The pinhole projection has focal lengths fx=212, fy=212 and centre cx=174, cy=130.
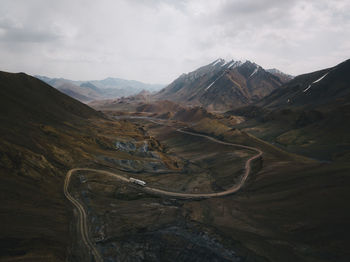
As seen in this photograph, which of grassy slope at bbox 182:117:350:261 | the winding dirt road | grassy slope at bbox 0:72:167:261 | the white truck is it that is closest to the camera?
grassy slope at bbox 0:72:167:261

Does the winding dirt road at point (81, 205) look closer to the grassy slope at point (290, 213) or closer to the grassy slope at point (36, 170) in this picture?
the grassy slope at point (36, 170)

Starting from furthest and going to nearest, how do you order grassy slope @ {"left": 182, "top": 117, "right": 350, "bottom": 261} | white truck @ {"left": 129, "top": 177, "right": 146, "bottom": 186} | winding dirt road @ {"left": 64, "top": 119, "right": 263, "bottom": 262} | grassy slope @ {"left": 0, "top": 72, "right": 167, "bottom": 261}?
white truck @ {"left": 129, "top": 177, "right": 146, "bottom": 186}, winding dirt road @ {"left": 64, "top": 119, "right": 263, "bottom": 262}, grassy slope @ {"left": 182, "top": 117, "right": 350, "bottom": 261}, grassy slope @ {"left": 0, "top": 72, "right": 167, "bottom": 261}

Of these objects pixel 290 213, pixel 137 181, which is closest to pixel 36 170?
pixel 137 181

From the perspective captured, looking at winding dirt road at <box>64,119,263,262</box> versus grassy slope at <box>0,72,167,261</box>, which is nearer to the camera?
grassy slope at <box>0,72,167,261</box>

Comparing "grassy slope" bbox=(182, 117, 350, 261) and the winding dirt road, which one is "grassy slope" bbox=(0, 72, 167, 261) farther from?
"grassy slope" bbox=(182, 117, 350, 261)

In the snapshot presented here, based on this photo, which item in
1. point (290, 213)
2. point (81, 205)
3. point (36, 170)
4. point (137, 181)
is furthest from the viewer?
point (137, 181)

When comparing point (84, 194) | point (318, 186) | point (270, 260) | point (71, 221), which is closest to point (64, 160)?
point (84, 194)

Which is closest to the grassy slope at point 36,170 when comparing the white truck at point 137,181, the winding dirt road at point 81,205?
the winding dirt road at point 81,205

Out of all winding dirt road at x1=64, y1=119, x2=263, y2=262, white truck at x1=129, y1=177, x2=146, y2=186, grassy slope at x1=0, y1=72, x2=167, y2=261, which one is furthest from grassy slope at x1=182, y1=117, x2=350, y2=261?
grassy slope at x1=0, y1=72, x2=167, y2=261

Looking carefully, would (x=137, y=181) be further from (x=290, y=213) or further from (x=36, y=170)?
(x=290, y=213)

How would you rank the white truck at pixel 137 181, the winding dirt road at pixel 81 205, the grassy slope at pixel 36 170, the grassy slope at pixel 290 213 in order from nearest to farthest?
the grassy slope at pixel 36 170 → the grassy slope at pixel 290 213 → the winding dirt road at pixel 81 205 → the white truck at pixel 137 181

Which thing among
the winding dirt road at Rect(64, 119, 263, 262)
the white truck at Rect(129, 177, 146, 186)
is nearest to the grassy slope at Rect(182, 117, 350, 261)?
the winding dirt road at Rect(64, 119, 263, 262)

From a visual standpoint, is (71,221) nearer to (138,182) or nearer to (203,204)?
(138,182)
